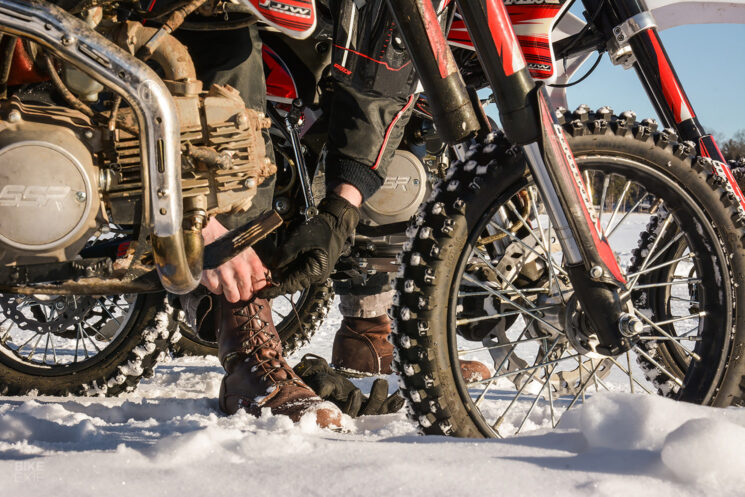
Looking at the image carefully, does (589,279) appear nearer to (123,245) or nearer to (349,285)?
(123,245)

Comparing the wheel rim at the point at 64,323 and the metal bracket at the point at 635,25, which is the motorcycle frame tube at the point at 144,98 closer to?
the wheel rim at the point at 64,323

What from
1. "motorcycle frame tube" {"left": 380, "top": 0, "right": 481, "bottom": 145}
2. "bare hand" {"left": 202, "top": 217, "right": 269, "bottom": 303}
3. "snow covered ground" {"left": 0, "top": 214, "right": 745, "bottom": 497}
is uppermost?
"motorcycle frame tube" {"left": 380, "top": 0, "right": 481, "bottom": 145}

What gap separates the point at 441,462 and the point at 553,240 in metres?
1.31

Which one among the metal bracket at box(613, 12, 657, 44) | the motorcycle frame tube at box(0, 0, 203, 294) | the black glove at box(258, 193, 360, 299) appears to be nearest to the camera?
the motorcycle frame tube at box(0, 0, 203, 294)

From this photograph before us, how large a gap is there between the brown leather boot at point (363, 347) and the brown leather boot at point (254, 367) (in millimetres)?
912

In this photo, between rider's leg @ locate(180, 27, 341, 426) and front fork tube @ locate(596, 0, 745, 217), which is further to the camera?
front fork tube @ locate(596, 0, 745, 217)

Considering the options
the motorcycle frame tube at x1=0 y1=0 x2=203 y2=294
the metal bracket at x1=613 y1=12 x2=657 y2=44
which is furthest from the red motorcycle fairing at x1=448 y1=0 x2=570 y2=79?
the motorcycle frame tube at x1=0 y1=0 x2=203 y2=294

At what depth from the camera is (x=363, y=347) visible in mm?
2979

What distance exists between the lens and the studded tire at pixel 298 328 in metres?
3.10

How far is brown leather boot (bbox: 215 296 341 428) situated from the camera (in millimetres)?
1930

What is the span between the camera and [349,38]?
1.96 metres

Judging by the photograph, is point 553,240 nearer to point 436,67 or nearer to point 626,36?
point 626,36

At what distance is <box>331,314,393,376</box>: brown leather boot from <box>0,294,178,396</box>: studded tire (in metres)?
0.79

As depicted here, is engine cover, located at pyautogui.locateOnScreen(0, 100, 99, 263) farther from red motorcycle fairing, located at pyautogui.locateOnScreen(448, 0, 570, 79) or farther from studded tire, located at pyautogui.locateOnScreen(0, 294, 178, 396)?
red motorcycle fairing, located at pyautogui.locateOnScreen(448, 0, 570, 79)
